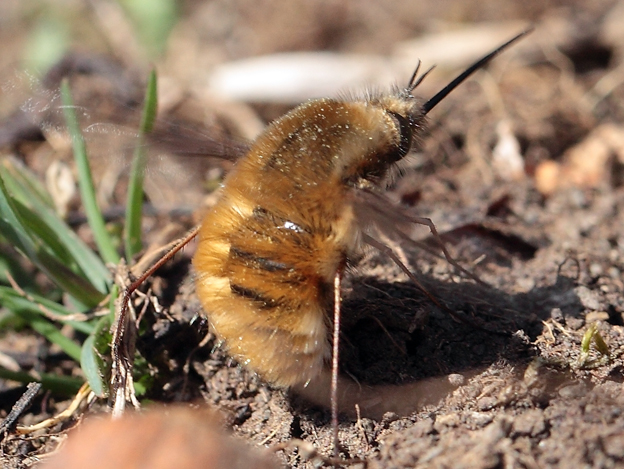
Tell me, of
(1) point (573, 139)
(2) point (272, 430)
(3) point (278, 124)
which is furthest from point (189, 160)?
(1) point (573, 139)

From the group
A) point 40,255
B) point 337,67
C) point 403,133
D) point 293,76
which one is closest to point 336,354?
point 403,133

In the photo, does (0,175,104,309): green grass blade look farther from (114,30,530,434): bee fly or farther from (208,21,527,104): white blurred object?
(208,21,527,104): white blurred object

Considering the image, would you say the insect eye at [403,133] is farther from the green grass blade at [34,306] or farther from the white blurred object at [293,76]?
the white blurred object at [293,76]

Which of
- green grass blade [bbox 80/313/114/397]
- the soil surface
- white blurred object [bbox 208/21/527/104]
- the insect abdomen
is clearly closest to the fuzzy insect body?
the insect abdomen

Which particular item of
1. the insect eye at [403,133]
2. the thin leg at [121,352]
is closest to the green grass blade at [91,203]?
the thin leg at [121,352]

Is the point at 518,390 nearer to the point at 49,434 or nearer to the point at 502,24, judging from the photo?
the point at 49,434
